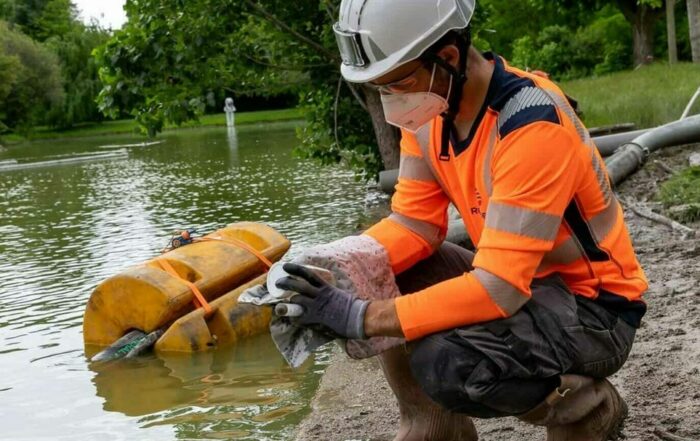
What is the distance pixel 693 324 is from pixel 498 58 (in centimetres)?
219

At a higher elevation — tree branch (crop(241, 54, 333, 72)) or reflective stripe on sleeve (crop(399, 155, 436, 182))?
tree branch (crop(241, 54, 333, 72))

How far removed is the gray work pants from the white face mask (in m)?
0.63

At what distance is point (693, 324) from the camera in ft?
15.8

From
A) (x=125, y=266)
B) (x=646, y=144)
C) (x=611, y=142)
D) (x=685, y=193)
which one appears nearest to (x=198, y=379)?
(x=685, y=193)

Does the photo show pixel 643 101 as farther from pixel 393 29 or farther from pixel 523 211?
pixel 523 211

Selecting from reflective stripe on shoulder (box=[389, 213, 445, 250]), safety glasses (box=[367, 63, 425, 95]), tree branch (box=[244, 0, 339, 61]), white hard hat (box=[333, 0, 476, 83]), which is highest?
tree branch (box=[244, 0, 339, 61])

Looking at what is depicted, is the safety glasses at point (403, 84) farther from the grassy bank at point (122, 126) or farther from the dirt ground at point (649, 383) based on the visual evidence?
the grassy bank at point (122, 126)

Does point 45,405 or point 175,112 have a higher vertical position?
point 175,112

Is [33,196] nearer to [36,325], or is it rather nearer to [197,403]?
[36,325]

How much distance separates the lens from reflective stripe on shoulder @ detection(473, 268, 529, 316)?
2900mm

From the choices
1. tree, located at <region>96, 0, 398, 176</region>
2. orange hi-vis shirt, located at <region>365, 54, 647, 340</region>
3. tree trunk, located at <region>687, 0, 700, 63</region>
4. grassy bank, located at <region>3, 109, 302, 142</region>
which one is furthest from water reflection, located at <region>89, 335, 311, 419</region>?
grassy bank, located at <region>3, 109, 302, 142</region>

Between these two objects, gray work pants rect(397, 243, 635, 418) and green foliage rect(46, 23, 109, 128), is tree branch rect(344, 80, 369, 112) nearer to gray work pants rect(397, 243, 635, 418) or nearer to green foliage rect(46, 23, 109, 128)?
gray work pants rect(397, 243, 635, 418)

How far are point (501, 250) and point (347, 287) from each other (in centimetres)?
67

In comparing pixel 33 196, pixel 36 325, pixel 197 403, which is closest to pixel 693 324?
pixel 197 403
